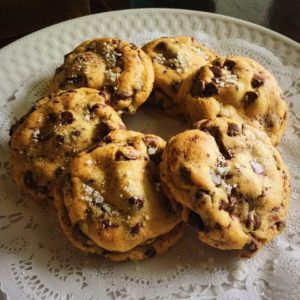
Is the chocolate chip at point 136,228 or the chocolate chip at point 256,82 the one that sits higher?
the chocolate chip at point 256,82

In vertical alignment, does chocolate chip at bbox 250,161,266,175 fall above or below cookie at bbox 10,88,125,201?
above

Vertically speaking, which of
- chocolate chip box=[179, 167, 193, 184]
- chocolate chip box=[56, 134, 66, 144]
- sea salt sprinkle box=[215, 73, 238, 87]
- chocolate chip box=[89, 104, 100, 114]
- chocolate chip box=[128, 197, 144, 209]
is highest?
sea salt sprinkle box=[215, 73, 238, 87]

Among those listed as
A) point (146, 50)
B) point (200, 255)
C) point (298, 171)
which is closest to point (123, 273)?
point (200, 255)

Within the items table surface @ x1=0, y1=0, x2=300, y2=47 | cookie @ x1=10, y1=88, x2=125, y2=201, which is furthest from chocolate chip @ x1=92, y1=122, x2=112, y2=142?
table surface @ x1=0, y1=0, x2=300, y2=47

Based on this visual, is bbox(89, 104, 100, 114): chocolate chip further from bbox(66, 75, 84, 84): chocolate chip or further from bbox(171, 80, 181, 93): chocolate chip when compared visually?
bbox(171, 80, 181, 93): chocolate chip

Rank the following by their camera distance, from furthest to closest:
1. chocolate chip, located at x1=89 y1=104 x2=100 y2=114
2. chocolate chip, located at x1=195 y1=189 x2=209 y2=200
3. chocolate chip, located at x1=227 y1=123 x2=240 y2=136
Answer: chocolate chip, located at x1=89 y1=104 x2=100 y2=114
chocolate chip, located at x1=227 y1=123 x2=240 y2=136
chocolate chip, located at x1=195 y1=189 x2=209 y2=200

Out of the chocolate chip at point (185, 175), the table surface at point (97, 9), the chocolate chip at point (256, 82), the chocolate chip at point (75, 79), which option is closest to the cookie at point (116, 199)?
the chocolate chip at point (185, 175)

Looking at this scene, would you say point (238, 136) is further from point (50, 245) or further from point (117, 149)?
point (50, 245)

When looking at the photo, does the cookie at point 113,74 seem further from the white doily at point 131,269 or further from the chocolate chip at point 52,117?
the white doily at point 131,269
